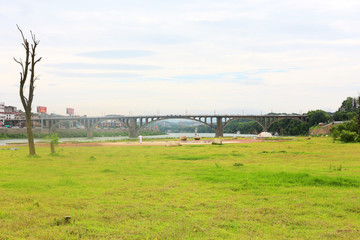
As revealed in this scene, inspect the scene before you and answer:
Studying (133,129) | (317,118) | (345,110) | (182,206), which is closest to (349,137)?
(182,206)

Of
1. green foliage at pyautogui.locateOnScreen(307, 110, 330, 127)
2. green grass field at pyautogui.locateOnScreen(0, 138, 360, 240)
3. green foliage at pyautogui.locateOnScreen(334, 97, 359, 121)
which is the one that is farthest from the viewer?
green foliage at pyautogui.locateOnScreen(307, 110, 330, 127)

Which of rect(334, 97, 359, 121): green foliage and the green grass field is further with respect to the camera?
rect(334, 97, 359, 121): green foliage

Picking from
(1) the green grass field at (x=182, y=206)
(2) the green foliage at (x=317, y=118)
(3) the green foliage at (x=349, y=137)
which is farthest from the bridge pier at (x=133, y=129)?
(1) the green grass field at (x=182, y=206)

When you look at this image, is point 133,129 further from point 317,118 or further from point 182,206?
point 182,206

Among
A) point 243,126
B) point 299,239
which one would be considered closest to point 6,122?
point 243,126

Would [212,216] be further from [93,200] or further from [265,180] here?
[265,180]

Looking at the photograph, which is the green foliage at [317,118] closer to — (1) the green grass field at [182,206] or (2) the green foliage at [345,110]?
(2) the green foliage at [345,110]

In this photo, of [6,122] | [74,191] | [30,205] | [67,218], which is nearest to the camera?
[67,218]

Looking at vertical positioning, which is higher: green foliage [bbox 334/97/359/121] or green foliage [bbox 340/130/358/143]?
green foliage [bbox 334/97/359/121]

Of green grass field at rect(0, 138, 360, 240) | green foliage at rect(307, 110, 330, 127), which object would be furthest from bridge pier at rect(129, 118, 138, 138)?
green grass field at rect(0, 138, 360, 240)

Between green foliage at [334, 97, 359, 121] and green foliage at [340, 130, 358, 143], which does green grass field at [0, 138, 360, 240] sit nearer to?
green foliage at [340, 130, 358, 143]

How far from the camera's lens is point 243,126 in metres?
161

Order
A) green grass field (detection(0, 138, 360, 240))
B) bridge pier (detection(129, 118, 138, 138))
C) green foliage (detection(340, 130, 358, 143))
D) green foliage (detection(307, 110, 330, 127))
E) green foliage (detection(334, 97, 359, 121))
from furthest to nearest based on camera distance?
bridge pier (detection(129, 118, 138, 138)) → green foliage (detection(307, 110, 330, 127)) → green foliage (detection(334, 97, 359, 121)) → green foliage (detection(340, 130, 358, 143)) → green grass field (detection(0, 138, 360, 240))

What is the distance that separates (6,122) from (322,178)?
512 feet
